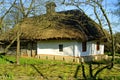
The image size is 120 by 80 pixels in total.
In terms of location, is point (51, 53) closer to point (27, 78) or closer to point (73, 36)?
point (73, 36)

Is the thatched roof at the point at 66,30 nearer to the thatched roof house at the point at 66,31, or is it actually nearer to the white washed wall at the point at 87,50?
the thatched roof house at the point at 66,31

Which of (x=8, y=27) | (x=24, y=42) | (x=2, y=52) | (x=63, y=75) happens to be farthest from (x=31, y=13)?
(x=2, y=52)

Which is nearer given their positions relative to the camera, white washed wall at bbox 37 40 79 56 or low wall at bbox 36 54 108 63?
low wall at bbox 36 54 108 63

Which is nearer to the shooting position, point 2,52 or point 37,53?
point 37,53

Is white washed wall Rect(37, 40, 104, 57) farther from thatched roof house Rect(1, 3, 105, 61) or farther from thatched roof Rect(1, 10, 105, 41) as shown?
thatched roof Rect(1, 10, 105, 41)

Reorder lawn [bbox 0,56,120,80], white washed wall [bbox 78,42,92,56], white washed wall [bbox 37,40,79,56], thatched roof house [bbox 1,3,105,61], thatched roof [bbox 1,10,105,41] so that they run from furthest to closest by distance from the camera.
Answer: white washed wall [bbox 78,42,92,56] → white washed wall [bbox 37,40,79,56] → thatched roof [bbox 1,10,105,41] → thatched roof house [bbox 1,3,105,61] → lawn [bbox 0,56,120,80]

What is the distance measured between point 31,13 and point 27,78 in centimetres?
1021

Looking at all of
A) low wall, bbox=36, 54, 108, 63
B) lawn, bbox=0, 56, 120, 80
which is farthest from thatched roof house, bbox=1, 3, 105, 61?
lawn, bbox=0, 56, 120, 80

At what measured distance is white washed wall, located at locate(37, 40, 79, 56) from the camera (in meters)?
31.3

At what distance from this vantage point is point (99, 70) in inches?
661

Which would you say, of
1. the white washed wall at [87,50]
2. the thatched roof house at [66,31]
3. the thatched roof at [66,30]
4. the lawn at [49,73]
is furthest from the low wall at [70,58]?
the lawn at [49,73]

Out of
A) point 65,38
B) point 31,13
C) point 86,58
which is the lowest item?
point 86,58

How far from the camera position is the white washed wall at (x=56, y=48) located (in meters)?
31.3

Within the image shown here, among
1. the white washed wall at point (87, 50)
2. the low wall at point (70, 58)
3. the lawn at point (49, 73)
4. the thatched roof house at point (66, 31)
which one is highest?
the thatched roof house at point (66, 31)
